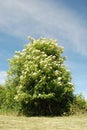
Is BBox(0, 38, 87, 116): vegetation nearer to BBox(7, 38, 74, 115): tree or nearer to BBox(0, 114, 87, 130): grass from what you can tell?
BBox(7, 38, 74, 115): tree

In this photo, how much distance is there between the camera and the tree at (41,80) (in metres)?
23.5

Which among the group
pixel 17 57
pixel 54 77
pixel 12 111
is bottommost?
pixel 12 111

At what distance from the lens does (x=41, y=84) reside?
23.2m

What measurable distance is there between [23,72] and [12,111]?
3.24 m

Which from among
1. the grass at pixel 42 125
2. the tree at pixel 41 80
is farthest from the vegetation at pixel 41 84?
the grass at pixel 42 125

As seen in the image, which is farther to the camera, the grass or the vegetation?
the vegetation

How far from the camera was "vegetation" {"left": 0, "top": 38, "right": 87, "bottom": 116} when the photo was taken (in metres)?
23.5

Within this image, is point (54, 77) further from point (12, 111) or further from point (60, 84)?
point (12, 111)

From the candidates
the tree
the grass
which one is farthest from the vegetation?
the grass

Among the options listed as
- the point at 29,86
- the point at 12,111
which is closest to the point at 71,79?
the point at 29,86

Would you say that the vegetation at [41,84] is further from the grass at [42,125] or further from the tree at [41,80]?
the grass at [42,125]

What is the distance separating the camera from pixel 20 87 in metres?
24.0

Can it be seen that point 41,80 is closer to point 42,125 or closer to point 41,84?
point 41,84

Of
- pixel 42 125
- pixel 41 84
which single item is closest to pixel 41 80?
pixel 41 84
